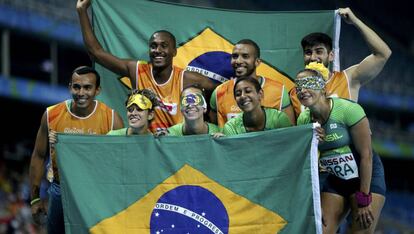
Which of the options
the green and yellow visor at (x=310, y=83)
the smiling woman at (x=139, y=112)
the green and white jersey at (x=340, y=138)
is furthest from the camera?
the smiling woman at (x=139, y=112)

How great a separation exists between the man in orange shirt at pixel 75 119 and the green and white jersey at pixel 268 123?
973mm

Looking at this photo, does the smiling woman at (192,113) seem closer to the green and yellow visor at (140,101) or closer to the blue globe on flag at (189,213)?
the green and yellow visor at (140,101)

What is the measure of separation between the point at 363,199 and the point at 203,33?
2853mm

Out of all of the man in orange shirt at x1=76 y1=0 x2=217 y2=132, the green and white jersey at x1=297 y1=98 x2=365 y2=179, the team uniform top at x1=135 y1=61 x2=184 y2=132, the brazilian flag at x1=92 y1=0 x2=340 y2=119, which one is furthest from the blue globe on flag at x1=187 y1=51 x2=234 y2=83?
the green and white jersey at x1=297 y1=98 x2=365 y2=179

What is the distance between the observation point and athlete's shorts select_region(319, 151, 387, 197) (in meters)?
7.16

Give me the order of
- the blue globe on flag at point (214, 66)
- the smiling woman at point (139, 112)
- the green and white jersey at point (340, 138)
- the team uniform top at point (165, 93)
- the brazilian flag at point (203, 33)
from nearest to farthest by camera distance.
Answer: the green and white jersey at point (340, 138)
the smiling woman at point (139, 112)
the team uniform top at point (165, 93)
the blue globe on flag at point (214, 66)
the brazilian flag at point (203, 33)

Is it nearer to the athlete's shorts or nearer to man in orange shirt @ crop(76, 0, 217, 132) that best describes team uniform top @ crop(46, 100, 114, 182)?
man in orange shirt @ crop(76, 0, 217, 132)

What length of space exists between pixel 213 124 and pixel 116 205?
1185 mm

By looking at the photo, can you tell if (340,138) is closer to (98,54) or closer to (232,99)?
(232,99)

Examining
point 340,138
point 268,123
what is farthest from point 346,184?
point 268,123

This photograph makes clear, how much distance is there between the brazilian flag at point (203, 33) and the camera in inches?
347

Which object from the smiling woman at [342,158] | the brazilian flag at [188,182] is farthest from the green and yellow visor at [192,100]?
the smiling woman at [342,158]

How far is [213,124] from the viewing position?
7582 millimetres

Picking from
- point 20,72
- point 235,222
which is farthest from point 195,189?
point 20,72
